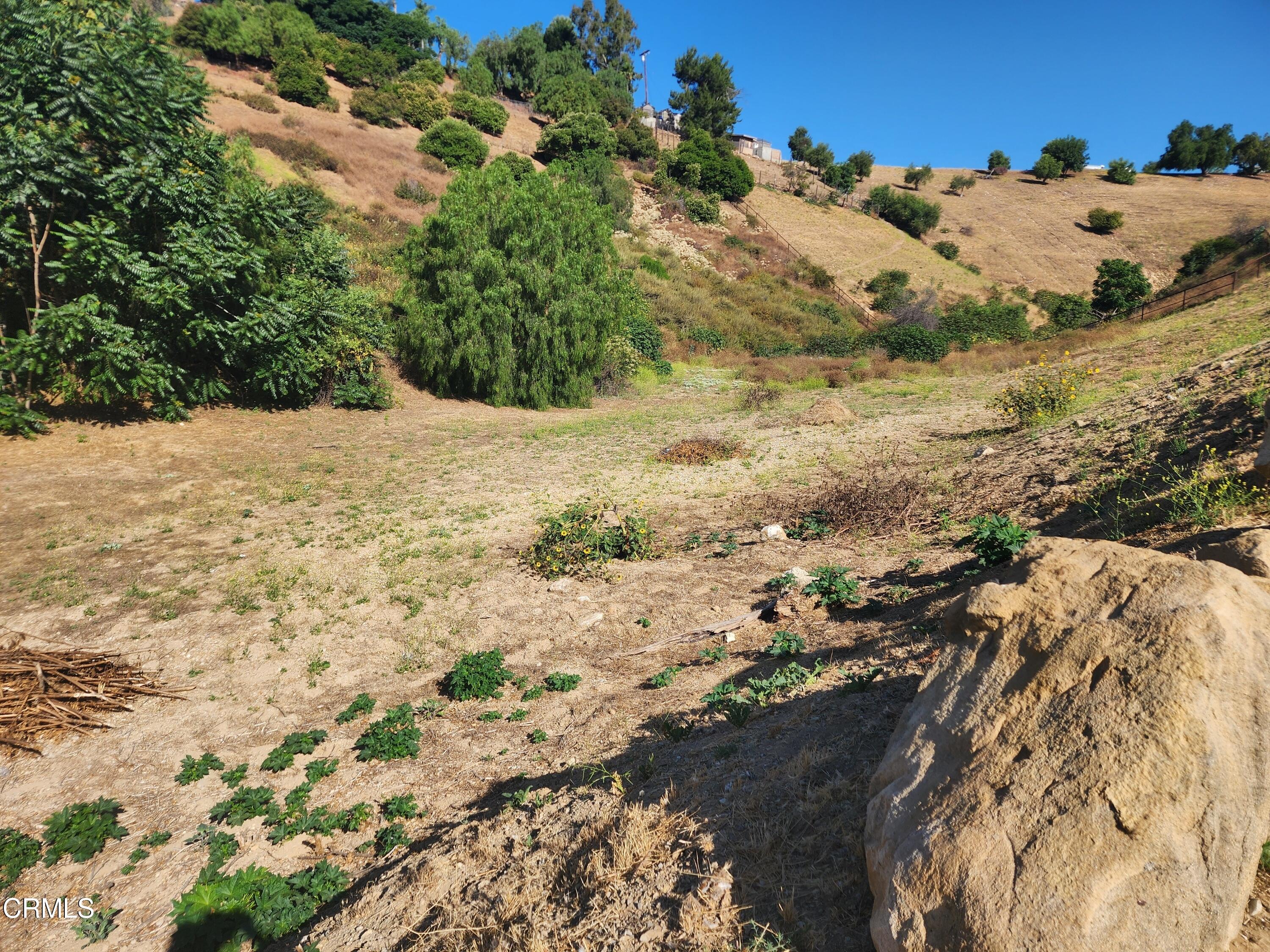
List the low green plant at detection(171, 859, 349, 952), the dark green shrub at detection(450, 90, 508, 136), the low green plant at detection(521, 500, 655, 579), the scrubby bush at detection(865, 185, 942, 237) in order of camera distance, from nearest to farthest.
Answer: the low green plant at detection(171, 859, 349, 952)
the low green plant at detection(521, 500, 655, 579)
the dark green shrub at detection(450, 90, 508, 136)
the scrubby bush at detection(865, 185, 942, 237)

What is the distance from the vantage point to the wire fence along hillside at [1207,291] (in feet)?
68.7

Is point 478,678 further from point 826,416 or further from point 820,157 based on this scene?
point 820,157

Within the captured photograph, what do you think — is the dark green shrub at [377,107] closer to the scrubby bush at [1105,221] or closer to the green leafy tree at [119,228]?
the green leafy tree at [119,228]

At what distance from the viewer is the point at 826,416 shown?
1577cm

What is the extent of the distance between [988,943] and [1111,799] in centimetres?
54

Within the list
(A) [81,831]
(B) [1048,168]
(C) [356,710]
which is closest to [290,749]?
(C) [356,710]

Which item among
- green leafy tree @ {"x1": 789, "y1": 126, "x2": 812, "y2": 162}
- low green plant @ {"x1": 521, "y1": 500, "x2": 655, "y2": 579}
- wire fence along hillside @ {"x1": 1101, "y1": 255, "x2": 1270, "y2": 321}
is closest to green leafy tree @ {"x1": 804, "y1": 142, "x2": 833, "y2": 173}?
green leafy tree @ {"x1": 789, "y1": 126, "x2": 812, "y2": 162}

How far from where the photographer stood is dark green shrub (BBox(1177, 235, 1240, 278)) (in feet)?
114

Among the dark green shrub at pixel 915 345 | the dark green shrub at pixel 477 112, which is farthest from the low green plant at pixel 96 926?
the dark green shrub at pixel 477 112

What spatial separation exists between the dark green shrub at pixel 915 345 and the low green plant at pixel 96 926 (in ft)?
91.9

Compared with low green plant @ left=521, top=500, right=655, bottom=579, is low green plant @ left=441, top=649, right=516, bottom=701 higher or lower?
lower

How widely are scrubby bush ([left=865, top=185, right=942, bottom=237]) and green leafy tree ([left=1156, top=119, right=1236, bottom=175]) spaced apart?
26.6 meters

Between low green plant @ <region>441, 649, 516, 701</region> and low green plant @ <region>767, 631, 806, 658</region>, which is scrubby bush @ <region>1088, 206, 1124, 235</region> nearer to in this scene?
low green plant @ <region>767, 631, 806, 658</region>

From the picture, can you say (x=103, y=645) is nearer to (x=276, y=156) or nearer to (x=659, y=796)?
(x=659, y=796)
